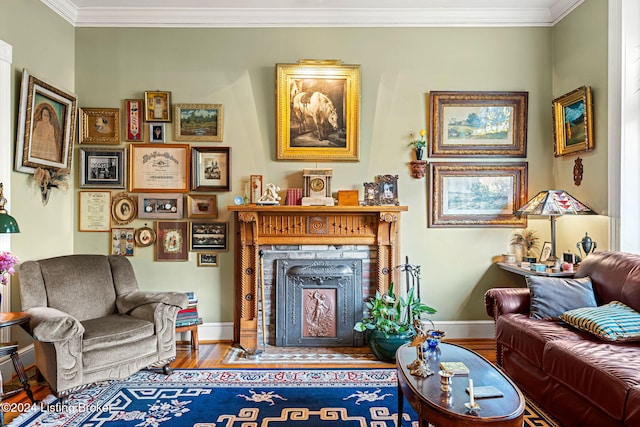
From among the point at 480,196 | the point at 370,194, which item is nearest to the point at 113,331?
the point at 370,194

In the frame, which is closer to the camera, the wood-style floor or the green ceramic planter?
the wood-style floor

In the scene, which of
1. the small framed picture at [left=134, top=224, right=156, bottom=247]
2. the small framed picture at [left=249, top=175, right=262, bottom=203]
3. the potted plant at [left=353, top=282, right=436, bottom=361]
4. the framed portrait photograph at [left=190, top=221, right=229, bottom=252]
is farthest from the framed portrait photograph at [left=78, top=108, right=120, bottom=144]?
the potted plant at [left=353, top=282, right=436, bottom=361]

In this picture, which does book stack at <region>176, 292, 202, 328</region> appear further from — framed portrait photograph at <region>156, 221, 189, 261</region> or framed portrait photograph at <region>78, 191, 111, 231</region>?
framed portrait photograph at <region>78, 191, 111, 231</region>

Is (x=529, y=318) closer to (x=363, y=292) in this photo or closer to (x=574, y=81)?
(x=363, y=292)

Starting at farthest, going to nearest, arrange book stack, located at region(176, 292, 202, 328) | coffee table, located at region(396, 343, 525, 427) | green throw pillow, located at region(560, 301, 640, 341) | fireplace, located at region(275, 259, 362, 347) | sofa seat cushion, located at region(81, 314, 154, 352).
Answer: fireplace, located at region(275, 259, 362, 347)
book stack, located at region(176, 292, 202, 328)
sofa seat cushion, located at region(81, 314, 154, 352)
green throw pillow, located at region(560, 301, 640, 341)
coffee table, located at region(396, 343, 525, 427)

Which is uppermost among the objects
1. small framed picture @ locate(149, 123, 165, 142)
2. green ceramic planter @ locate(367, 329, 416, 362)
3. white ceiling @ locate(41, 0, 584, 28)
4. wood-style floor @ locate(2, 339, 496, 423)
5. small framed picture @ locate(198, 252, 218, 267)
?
white ceiling @ locate(41, 0, 584, 28)

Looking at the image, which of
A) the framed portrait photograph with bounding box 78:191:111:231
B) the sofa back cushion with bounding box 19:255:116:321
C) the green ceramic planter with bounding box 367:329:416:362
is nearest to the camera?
the sofa back cushion with bounding box 19:255:116:321

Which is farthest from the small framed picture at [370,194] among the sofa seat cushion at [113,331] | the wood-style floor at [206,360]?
the sofa seat cushion at [113,331]

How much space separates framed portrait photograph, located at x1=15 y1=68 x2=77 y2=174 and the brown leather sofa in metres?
4.12

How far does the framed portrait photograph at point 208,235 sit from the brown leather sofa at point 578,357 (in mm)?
2616

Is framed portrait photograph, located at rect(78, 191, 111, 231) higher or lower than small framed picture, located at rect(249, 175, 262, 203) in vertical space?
lower

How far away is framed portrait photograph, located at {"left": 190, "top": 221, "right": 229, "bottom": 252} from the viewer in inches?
161

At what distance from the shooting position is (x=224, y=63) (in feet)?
13.5

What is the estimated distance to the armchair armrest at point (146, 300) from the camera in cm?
331
